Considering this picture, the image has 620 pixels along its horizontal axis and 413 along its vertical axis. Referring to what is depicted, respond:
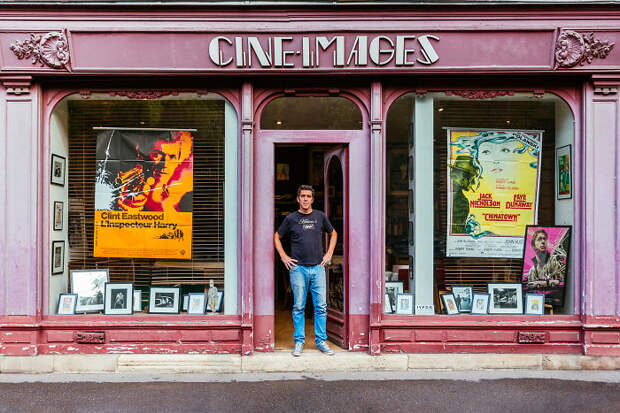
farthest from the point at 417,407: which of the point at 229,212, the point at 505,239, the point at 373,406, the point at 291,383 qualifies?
the point at 229,212

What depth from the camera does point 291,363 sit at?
590cm

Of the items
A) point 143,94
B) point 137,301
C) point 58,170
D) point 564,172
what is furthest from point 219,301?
point 564,172

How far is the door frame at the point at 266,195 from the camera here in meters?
6.20

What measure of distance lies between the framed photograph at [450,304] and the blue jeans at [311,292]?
59.4 inches

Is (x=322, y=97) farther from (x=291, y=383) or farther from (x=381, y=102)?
(x=291, y=383)

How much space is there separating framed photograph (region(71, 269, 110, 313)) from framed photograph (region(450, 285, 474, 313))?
14.3ft

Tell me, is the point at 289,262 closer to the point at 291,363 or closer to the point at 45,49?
the point at 291,363

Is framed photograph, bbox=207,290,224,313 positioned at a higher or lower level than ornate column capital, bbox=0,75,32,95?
lower

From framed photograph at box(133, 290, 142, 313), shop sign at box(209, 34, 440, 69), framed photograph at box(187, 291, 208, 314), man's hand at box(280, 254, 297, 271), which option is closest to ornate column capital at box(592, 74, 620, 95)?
shop sign at box(209, 34, 440, 69)

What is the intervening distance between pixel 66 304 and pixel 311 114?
3.82m

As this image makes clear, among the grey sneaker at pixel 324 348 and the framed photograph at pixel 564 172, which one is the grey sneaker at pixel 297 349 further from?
the framed photograph at pixel 564 172

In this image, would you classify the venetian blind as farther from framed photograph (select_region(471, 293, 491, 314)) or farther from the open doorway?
framed photograph (select_region(471, 293, 491, 314))

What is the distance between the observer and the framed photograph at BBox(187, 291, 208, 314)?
6.38 metres

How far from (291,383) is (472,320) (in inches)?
91.5
